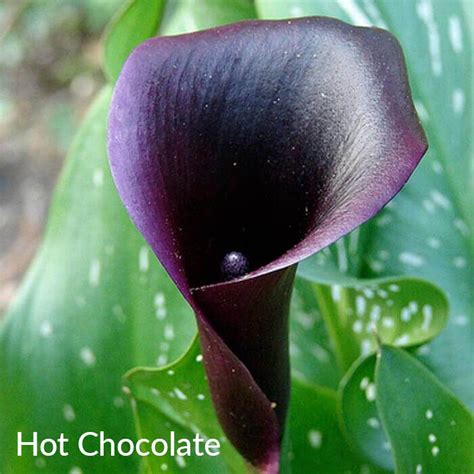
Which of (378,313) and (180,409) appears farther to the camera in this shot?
(378,313)

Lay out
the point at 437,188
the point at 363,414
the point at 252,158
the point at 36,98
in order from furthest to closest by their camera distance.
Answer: the point at 36,98, the point at 437,188, the point at 363,414, the point at 252,158

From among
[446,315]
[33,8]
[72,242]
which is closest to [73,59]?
[33,8]

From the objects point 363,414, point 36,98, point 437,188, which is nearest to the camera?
point 363,414

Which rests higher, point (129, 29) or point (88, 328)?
point (129, 29)

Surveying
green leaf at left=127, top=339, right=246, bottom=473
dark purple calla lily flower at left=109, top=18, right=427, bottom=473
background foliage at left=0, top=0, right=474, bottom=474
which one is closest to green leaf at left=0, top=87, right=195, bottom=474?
background foliage at left=0, top=0, right=474, bottom=474

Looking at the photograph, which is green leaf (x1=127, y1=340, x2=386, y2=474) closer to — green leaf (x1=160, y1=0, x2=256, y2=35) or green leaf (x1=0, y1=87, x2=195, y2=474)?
green leaf (x1=0, y1=87, x2=195, y2=474)

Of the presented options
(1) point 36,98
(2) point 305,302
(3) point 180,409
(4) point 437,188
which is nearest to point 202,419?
(3) point 180,409

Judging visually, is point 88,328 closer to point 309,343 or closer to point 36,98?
point 309,343
